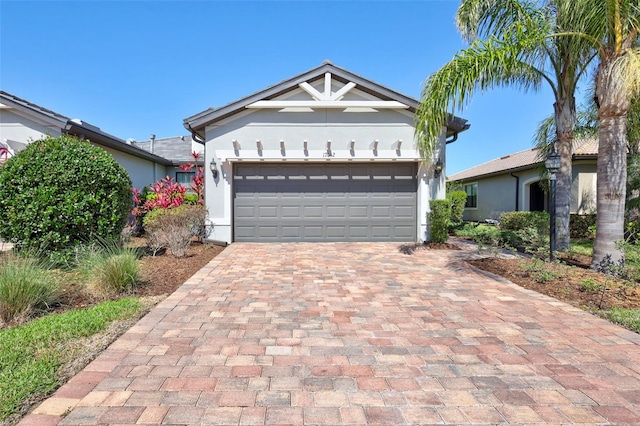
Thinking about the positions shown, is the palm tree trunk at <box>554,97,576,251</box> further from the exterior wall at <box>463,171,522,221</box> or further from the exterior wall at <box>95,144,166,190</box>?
the exterior wall at <box>95,144,166,190</box>

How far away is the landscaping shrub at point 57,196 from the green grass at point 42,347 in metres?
2.68

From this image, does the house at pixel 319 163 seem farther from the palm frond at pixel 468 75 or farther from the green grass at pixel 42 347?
the green grass at pixel 42 347

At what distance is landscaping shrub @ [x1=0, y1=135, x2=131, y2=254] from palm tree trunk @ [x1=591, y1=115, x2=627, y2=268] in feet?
31.2

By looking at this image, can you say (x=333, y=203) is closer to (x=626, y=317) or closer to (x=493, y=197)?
(x=626, y=317)

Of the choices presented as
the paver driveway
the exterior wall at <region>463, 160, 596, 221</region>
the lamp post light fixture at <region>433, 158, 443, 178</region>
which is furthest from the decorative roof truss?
the exterior wall at <region>463, 160, 596, 221</region>

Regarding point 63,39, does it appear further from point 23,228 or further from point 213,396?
point 213,396

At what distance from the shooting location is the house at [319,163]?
9562 mm

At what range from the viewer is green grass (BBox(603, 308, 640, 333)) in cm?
364

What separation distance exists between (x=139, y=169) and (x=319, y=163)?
815 centimetres

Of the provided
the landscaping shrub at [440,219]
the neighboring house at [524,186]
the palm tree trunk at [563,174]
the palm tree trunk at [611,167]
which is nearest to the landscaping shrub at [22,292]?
the landscaping shrub at [440,219]

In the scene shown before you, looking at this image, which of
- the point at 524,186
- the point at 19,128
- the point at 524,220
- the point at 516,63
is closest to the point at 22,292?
the point at 19,128

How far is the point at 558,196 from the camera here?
25.5 ft

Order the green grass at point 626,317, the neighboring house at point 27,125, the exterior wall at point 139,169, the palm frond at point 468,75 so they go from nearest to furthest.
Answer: the green grass at point 626,317 → the palm frond at point 468,75 → the neighboring house at point 27,125 → the exterior wall at point 139,169

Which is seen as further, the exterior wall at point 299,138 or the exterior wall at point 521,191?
the exterior wall at point 521,191
